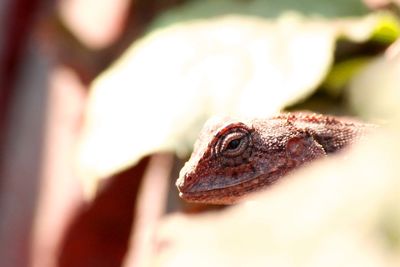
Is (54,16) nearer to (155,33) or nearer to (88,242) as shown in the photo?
(88,242)

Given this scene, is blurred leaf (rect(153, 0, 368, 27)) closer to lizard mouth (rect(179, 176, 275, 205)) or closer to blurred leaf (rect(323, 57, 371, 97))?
blurred leaf (rect(323, 57, 371, 97))

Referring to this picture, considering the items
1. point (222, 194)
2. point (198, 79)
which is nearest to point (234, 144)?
point (222, 194)

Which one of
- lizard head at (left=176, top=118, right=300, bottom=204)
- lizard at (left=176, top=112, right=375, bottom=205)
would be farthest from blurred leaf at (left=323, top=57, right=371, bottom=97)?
lizard head at (left=176, top=118, right=300, bottom=204)

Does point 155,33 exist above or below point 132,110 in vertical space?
above

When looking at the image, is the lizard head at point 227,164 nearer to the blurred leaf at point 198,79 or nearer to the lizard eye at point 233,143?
the lizard eye at point 233,143

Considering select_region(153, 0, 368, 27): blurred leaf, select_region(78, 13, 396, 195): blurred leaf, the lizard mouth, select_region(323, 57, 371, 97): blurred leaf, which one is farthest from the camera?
select_region(153, 0, 368, 27): blurred leaf

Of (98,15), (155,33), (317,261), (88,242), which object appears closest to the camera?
(317,261)

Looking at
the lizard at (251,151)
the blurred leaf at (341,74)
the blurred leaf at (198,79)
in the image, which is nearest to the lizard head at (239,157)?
the lizard at (251,151)

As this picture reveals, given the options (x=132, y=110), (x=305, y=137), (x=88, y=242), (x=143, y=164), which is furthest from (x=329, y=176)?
(x=88, y=242)
